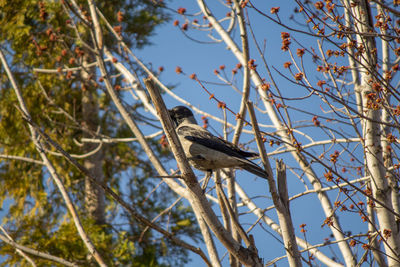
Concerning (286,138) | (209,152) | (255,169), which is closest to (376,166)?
(255,169)

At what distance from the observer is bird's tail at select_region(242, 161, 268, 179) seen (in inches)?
143

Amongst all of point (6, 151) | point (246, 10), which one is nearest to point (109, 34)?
point (6, 151)

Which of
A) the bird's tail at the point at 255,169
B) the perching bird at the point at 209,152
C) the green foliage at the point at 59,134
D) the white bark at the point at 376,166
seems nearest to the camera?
the white bark at the point at 376,166

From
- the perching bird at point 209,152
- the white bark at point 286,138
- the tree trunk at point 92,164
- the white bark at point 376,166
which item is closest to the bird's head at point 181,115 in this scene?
→ the perching bird at point 209,152

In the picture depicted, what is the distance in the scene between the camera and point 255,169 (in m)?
3.82

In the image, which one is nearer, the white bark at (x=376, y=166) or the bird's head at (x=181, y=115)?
the white bark at (x=376, y=166)

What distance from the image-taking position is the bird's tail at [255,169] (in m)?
3.64

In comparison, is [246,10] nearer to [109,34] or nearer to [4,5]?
[109,34]

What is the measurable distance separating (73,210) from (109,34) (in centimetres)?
553

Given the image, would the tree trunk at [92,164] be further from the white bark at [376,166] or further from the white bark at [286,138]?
the white bark at [376,166]

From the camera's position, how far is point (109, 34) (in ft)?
28.6

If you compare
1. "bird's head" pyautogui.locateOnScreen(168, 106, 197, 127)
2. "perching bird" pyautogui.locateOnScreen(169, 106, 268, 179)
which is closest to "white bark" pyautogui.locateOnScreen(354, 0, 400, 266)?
"perching bird" pyautogui.locateOnScreen(169, 106, 268, 179)

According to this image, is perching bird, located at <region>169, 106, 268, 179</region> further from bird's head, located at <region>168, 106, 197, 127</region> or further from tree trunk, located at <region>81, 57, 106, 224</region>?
tree trunk, located at <region>81, 57, 106, 224</region>

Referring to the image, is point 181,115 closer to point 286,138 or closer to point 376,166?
point 286,138
